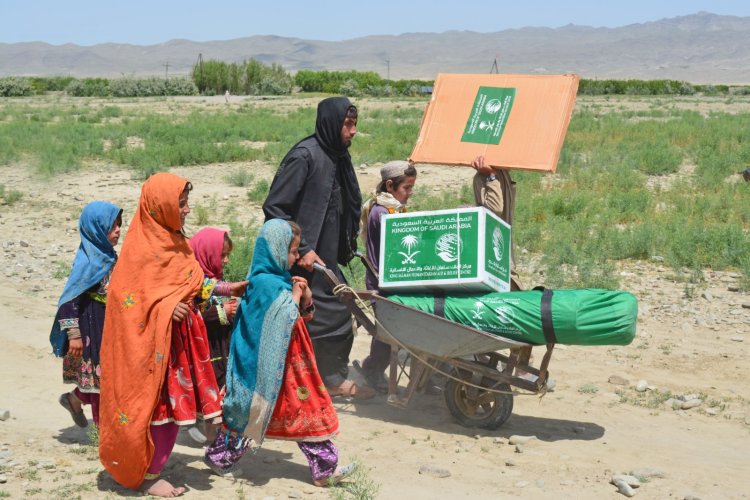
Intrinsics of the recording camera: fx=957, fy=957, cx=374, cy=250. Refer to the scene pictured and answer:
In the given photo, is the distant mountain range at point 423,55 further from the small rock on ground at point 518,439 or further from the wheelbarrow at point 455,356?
the small rock on ground at point 518,439

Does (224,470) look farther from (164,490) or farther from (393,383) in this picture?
(393,383)

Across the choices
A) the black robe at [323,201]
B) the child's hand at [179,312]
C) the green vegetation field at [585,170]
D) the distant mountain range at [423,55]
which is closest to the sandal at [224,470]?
the child's hand at [179,312]

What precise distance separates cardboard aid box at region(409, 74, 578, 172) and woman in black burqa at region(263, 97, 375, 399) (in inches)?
26.1

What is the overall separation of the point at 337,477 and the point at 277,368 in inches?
27.7

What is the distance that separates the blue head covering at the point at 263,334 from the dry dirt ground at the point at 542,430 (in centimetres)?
46

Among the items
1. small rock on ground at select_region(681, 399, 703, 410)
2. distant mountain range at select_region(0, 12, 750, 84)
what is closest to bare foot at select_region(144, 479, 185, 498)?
small rock on ground at select_region(681, 399, 703, 410)

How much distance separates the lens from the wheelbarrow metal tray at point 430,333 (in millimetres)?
5688

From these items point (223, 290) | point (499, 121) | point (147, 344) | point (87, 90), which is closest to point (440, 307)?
point (223, 290)

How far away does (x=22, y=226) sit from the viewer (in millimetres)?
12469

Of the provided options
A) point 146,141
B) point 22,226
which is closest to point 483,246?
point 22,226

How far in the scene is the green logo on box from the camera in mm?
6676

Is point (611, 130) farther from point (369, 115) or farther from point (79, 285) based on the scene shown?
point (79, 285)

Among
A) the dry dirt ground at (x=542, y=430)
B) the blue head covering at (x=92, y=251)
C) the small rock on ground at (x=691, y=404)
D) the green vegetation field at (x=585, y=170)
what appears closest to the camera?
the dry dirt ground at (x=542, y=430)

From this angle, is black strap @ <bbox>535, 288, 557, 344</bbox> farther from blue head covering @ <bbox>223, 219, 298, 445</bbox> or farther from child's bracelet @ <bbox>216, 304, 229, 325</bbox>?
child's bracelet @ <bbox>216, 304, 229, 325</bbox>
